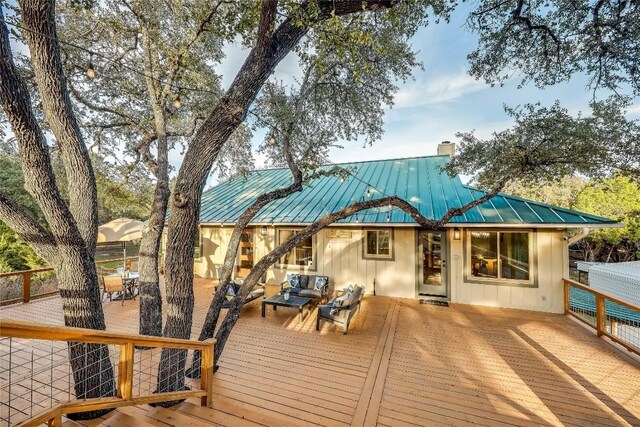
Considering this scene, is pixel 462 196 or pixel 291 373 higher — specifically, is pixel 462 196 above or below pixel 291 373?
above

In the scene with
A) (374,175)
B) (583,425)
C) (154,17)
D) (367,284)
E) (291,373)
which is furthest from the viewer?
(374,175)

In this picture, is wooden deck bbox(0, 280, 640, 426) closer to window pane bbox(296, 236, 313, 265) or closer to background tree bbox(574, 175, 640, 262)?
window pane bbox(296, 236, 313, 265)

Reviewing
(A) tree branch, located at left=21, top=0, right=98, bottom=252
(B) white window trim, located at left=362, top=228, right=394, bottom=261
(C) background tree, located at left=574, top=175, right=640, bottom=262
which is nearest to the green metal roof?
(B) white window trim, located at left=362, top=228, right=394, bottom=261

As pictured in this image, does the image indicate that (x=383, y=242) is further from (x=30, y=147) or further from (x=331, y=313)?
(x=30, y=147)

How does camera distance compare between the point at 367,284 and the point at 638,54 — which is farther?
the point at 367,284

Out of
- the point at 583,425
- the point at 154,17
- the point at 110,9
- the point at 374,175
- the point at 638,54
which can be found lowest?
the point at 583,425

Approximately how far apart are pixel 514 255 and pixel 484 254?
2.22 feet

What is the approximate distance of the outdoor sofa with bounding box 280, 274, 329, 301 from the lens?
7.14m

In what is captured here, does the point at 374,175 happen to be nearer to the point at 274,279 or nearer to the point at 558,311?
the point at 274,279

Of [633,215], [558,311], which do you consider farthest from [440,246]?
[633,215]

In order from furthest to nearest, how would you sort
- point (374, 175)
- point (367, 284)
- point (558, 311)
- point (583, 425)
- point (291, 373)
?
point (374, 175)
point (367, 284)
point (558, 311)
point (291, 373)
point (583, 425)

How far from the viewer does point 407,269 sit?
7.79 m

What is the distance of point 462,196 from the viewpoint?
7.76 m

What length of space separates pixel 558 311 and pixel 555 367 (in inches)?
125
